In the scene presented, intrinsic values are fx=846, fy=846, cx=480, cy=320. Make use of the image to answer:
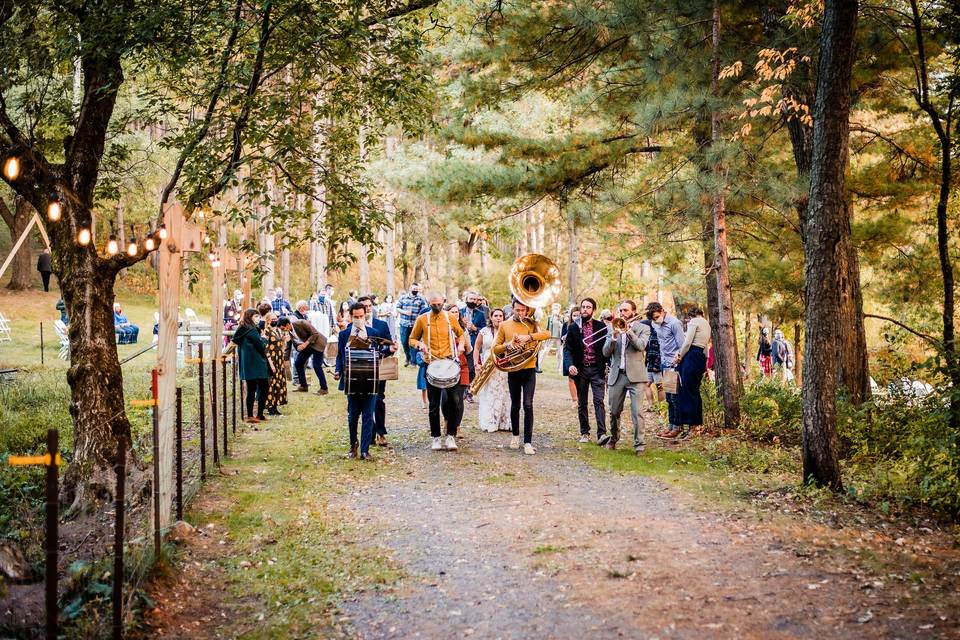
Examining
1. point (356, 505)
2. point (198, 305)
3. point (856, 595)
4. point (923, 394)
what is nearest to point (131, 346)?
point (198, 305)

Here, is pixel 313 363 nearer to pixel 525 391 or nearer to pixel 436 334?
pixel 436 334

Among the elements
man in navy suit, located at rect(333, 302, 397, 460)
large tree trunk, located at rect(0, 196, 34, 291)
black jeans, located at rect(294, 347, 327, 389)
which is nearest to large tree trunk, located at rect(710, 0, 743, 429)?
man in navy suit, located at rect(333, 302, 397, 460)

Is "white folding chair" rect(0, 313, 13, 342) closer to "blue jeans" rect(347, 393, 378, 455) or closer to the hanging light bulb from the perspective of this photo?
"blue jeans" rect(347, 393, 378, 455)

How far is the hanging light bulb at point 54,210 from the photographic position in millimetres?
7648

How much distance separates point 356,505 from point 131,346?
21.9 m

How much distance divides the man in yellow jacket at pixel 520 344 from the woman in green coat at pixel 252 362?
173 inches

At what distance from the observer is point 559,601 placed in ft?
18.0

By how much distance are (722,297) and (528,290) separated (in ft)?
9.27

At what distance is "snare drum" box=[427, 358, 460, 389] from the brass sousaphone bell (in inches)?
21.6

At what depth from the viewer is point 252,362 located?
13.5 m

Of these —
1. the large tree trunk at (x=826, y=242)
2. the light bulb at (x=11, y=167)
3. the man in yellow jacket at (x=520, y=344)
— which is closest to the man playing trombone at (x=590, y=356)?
the man in yellow jacket at (x=520, y=344)

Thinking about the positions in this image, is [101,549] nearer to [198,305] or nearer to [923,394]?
[923,394]

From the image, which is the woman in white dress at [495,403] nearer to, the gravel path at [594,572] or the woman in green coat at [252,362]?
the woman in green coat at [252,362]

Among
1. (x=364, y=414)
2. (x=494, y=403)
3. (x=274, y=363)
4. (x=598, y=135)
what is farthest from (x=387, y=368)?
(x=598, y=135)
